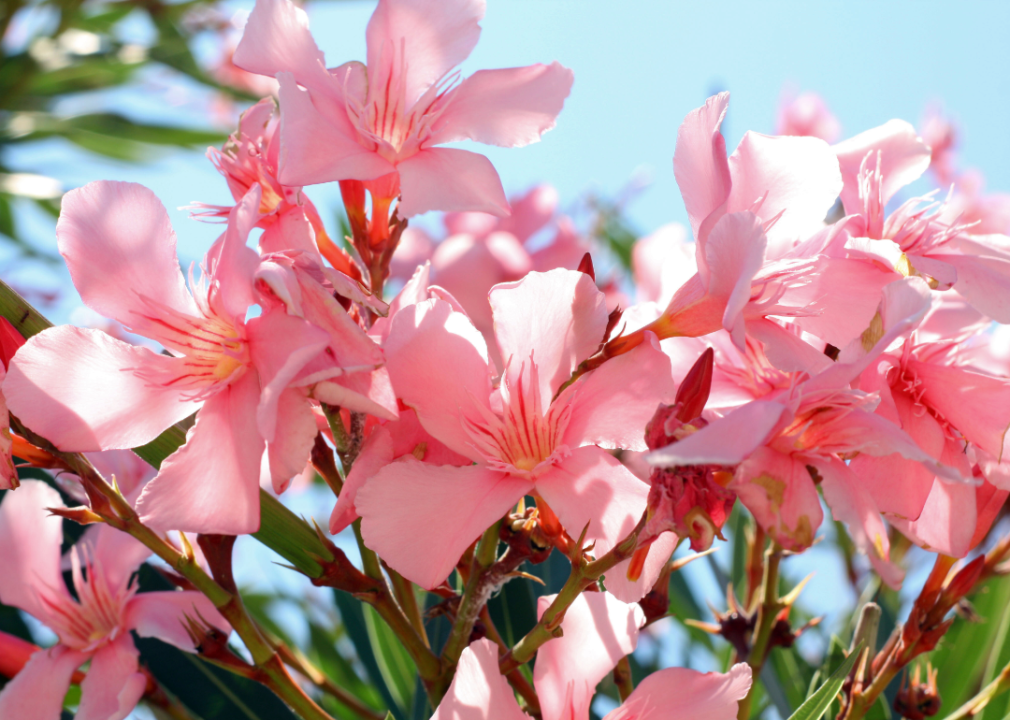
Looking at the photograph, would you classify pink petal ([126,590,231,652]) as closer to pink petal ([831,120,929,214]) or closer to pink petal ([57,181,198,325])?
pink petal ([57,181,198,325])

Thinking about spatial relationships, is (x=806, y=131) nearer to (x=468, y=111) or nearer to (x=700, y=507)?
(x=468, y=111)

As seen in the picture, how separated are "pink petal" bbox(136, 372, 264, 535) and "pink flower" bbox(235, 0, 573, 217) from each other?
18 centimetres

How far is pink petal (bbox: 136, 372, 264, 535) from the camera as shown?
1.86ft

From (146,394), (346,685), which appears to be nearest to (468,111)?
(146,394)

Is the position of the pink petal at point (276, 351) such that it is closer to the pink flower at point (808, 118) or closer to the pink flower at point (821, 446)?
the pink flower at point (821, 446)

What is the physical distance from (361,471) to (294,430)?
6 cm

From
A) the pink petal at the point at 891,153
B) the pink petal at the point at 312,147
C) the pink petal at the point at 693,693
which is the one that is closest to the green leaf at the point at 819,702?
the pink petal at the point at 693,693

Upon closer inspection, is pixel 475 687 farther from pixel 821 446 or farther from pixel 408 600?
pixel 821 446

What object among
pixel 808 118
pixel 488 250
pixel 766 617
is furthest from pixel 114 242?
pixel 808 118

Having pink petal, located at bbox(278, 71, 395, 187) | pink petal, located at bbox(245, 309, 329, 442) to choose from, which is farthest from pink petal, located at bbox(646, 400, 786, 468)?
pink petal, located at bbox(278, 71, 395, 187)

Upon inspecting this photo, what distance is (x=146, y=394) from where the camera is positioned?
2.06 feet

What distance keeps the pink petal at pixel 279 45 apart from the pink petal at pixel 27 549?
46cm

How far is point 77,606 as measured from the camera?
82 centimetres

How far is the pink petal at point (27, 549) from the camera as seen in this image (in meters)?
0.84
